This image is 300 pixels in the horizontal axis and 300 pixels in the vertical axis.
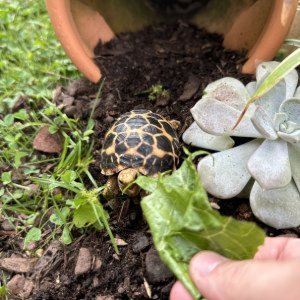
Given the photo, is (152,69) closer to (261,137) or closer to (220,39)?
(220,39)

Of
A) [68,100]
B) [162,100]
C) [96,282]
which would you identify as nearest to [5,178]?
[68,100]

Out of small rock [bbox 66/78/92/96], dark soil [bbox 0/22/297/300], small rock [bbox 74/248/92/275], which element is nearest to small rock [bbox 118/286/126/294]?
dark soil [bbox 0/22/297/300]

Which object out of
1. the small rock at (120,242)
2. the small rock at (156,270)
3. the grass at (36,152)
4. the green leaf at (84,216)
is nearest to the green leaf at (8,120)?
the grass at (36,152)

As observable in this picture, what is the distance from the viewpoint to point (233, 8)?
1976 mm

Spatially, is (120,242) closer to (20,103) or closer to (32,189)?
(32,189)

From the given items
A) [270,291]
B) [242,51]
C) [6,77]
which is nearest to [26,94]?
[6,77]

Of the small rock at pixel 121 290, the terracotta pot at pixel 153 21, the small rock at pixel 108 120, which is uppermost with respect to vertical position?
the terracotta pot at pixel 153 21

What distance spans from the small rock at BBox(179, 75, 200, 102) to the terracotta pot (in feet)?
0.65

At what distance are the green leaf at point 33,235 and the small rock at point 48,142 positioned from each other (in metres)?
0.36

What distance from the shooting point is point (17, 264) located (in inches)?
55.1

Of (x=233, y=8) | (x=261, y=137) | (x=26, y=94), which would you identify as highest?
(x=233, y=8)

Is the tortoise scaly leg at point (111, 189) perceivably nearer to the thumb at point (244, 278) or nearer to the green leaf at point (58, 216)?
the green leaf at point (58, 216)

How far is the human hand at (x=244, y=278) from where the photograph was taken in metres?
0.80

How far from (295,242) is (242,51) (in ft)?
3.28
